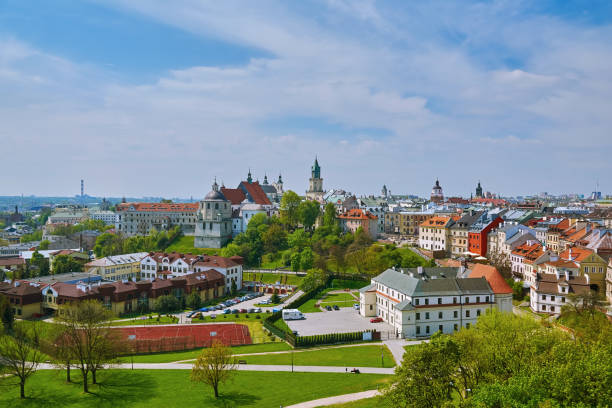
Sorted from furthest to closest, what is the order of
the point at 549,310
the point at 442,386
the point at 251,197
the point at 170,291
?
1. the point at 251,197
2. the point at 170,291
3. the point at 549,310
4. the point at 442,386

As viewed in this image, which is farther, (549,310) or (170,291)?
(170,291)

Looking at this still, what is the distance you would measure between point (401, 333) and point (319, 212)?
70.0 m

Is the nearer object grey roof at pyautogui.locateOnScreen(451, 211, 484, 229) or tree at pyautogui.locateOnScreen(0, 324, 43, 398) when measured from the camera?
tree at pyautogui.locateOnScreen(0, 324, 43, 398)

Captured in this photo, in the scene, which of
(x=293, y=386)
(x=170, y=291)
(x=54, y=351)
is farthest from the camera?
(x=170, y=291)

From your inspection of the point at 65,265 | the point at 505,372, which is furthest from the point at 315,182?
the point at 505,372

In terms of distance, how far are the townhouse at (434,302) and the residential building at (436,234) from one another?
37446mm

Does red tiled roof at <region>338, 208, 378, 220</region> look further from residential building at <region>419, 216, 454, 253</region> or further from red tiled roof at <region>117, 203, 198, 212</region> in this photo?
red tiled roof at <region>117, 203, 198, 212</region>

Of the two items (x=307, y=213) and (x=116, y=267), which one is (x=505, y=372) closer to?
(x=116, y=267)

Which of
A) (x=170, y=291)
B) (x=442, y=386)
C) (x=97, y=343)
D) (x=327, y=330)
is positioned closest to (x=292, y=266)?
(x=170, y=291)

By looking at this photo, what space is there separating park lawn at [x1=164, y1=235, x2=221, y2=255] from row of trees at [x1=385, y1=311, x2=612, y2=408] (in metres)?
86.5

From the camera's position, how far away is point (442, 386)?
26297mm

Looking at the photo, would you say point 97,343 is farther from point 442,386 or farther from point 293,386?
point 442,386

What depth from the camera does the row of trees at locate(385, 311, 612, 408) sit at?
2273 cm

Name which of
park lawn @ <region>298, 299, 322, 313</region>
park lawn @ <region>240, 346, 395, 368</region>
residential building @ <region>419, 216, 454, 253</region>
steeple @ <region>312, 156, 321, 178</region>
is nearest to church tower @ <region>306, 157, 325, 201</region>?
steeple @ <region>312, 156, 321, 178</region>
